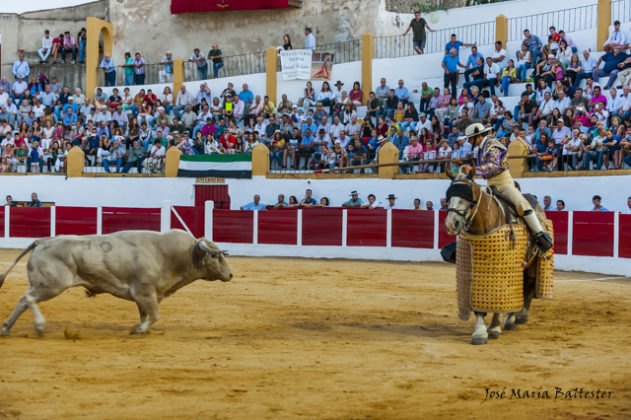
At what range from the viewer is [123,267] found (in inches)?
314

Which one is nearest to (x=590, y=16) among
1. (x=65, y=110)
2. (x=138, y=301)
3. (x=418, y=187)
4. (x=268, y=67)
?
(x=418, y=187)

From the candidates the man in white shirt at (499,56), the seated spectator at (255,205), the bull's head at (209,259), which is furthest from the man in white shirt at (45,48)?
the bull's head at (209,259)

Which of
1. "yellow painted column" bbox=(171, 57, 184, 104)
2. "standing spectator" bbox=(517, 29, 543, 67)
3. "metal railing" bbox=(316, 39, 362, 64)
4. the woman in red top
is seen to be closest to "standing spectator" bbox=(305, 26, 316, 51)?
"metal railing" bbox=(316, 39, 362, 64)

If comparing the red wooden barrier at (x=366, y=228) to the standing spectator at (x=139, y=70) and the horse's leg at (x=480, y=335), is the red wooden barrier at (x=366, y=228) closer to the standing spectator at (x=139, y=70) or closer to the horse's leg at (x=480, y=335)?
the horse's leg at (x=480, y=335)

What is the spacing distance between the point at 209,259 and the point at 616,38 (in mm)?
13361

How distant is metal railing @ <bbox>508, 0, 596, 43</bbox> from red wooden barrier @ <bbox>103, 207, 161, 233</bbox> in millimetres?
10075

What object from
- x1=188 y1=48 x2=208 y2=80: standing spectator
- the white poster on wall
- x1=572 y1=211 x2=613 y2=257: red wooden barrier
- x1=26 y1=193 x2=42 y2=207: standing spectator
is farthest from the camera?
x1=188 y1=48 x2=208 y2=80: standing spectator

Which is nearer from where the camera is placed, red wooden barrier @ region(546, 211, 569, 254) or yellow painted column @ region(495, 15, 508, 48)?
red wooden barrier @ region(546, 211, 569, 254)

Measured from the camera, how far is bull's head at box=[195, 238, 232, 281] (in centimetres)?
822

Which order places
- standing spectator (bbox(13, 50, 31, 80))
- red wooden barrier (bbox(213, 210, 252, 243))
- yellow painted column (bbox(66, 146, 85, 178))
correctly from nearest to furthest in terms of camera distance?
red wooden barrier (bbox(213, 210, 252, 243)) < yellow painted column (bbox(66, 146, 85, 178)) < standing spectator (bbox(13, 50, 31, 80))

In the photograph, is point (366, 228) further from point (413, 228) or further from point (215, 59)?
point (215, 59)

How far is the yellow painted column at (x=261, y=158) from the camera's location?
20.5 meters

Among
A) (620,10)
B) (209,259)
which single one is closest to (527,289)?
(209,259)

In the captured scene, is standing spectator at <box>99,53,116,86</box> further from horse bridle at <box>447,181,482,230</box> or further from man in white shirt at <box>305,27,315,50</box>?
horse bridle at <box>447,181,482,230</box>
